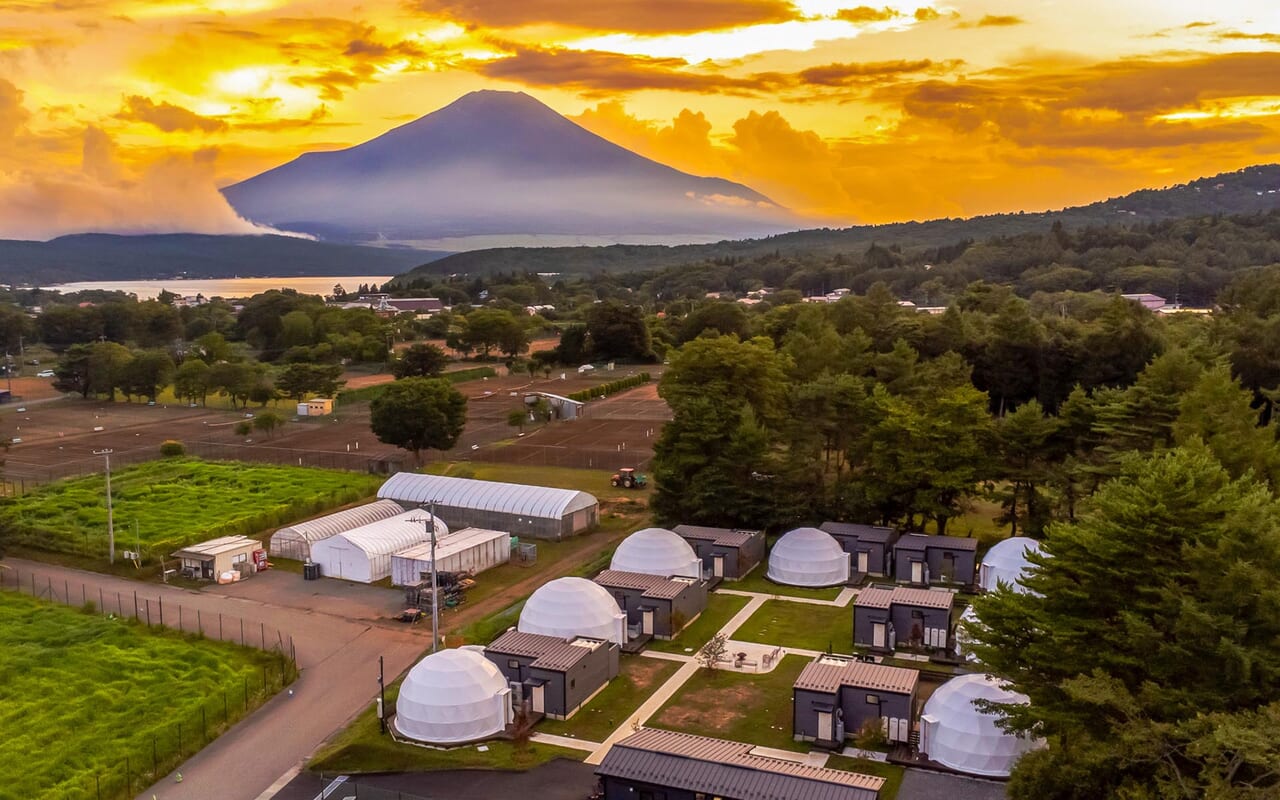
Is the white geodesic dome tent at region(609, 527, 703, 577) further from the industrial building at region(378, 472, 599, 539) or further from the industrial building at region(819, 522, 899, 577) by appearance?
the industrial building at region(819, 522, 899, 577)

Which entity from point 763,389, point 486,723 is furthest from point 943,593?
point 763,389

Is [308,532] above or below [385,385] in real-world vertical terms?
below

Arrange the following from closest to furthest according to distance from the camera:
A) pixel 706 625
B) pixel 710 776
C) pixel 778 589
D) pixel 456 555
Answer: pixel 710 776, pixel 706 625, pixel 778 589, pixel 456 555

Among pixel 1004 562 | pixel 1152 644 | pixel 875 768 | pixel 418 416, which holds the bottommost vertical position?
pixel 875 768

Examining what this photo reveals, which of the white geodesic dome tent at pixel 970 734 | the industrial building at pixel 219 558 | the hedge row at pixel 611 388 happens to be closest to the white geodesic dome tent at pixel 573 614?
the white geodesic dome tent at pixel 970 734

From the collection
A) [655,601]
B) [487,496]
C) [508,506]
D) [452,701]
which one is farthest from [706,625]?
[487,496]

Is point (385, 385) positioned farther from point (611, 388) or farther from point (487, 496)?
point (487, 496)

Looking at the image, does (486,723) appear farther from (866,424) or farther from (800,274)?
(800,274)
